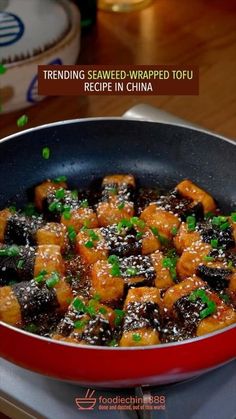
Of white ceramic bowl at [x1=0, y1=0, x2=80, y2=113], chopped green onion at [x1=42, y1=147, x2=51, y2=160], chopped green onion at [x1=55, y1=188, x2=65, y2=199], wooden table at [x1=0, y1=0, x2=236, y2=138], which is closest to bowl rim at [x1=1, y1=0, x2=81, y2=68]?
white ceramic bowl at [x1=0, y1=0, x2=80, y2=113]

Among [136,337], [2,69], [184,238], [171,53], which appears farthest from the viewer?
[171,53]

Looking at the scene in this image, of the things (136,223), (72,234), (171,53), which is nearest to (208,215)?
(136,223)

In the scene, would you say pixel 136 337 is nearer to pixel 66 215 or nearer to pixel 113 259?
pixel 113 259

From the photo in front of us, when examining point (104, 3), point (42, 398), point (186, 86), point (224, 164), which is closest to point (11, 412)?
point (42, 398)

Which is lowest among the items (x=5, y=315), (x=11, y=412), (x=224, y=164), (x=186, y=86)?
(x=11, y=412)

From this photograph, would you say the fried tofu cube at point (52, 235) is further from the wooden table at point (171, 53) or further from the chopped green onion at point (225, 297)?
the wooden table at point (171, 53)

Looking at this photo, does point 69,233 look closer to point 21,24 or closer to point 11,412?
point 11,412
